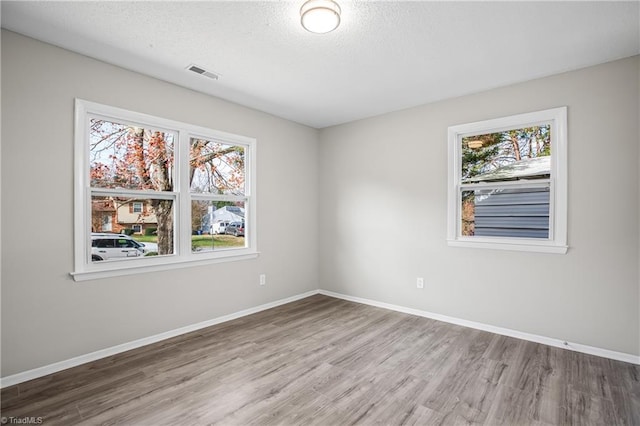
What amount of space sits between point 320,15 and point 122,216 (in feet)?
8.10

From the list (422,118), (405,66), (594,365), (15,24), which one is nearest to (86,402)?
(15,24)

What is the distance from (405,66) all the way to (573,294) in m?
2.67

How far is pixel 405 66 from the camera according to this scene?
2969 millimetres

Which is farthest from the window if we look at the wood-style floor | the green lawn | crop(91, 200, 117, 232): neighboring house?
crop(91, 200, 117, 232): neighboring house

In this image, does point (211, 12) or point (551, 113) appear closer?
point (211, 12)

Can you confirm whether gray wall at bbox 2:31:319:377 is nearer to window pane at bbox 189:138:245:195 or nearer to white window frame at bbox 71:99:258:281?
white window frame at bbox 71:99:258:281

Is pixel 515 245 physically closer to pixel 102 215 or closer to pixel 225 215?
pixel 225 215

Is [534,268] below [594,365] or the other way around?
the other way around

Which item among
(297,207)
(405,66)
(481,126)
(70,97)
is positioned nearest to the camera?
(70,97)

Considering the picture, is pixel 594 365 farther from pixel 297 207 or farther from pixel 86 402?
pixel 86 402

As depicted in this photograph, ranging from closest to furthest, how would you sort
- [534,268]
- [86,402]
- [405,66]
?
[86,402] → [405,66] → [534,268]

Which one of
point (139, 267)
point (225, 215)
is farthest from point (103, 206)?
point (225, 215)

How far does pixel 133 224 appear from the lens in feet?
10.1

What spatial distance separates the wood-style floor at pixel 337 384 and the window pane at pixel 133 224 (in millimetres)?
916
